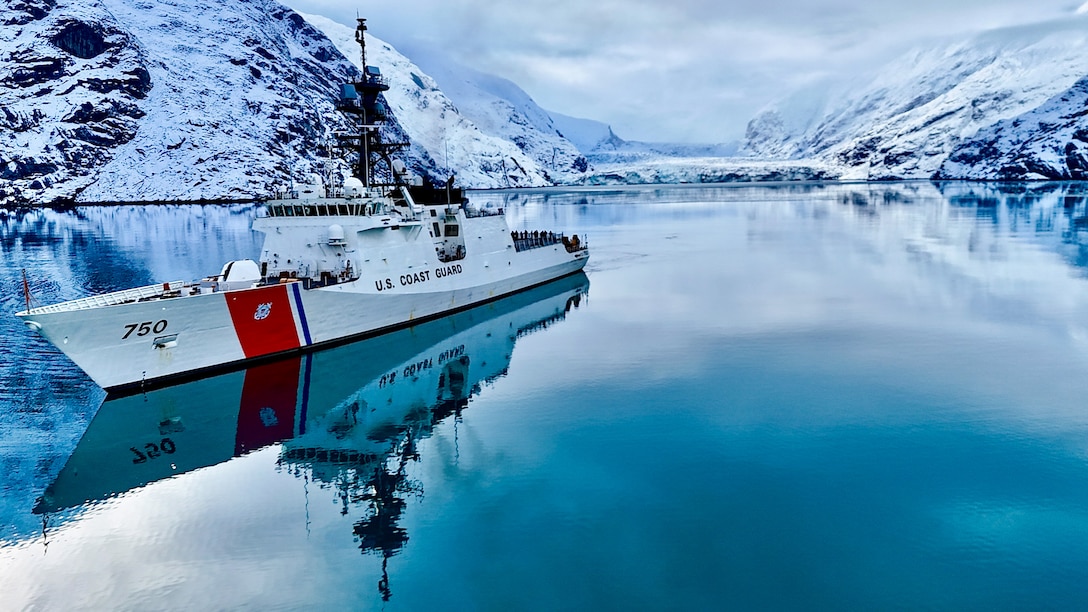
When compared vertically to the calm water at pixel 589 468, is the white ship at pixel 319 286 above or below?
above

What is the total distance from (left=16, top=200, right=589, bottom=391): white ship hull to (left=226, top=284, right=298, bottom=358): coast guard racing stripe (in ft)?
0.13

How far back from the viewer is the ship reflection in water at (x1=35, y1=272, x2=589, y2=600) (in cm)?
1633

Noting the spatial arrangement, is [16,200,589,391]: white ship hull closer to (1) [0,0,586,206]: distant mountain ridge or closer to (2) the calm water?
(2) the calm water

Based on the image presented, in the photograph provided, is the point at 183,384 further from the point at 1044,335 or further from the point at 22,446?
the point at 1044,335

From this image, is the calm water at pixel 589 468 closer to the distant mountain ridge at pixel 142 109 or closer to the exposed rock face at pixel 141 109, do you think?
the distant mountain ridge at pixel 142 109

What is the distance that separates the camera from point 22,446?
60.3ft

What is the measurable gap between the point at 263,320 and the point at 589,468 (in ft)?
48.9

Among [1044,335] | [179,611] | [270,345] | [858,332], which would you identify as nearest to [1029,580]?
[179,611]

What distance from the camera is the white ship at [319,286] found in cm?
2197

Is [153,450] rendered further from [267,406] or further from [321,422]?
[321,422]

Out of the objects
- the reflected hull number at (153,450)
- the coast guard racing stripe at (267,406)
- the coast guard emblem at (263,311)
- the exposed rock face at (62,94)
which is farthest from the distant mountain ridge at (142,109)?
the reflected hull number at (153,450)

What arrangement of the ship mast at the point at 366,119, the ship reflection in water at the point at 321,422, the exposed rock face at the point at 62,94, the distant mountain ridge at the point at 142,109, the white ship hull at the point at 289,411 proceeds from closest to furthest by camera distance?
the ship reflection in water at the point at 321,422, the white ship hull at the point at 289,411, the ship mast at the point at 366,119, the distant mountain ridge at the point at 142,109, the exposed rock face at the point at 62,94

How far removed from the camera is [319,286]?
2652 cm

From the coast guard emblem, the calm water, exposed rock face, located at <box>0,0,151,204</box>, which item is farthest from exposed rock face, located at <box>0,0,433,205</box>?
the calm water
